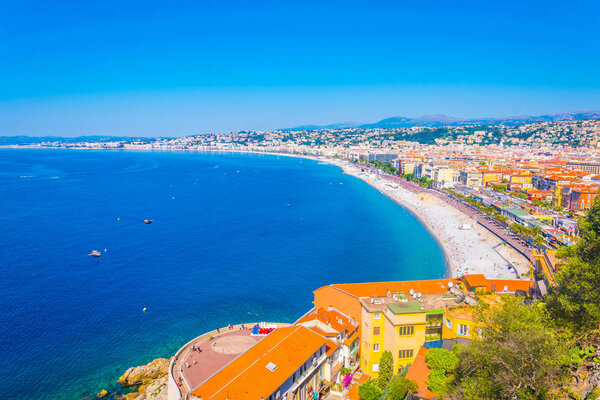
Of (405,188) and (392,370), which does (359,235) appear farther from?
(405,188)

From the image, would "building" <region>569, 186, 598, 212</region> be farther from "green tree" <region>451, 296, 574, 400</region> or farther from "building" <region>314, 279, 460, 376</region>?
"green tree" <region>451, 296, 574, 400</region>

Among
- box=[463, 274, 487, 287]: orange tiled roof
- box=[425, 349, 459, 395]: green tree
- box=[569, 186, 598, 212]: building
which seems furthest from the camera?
box=[569, 186, 598, 212]: building

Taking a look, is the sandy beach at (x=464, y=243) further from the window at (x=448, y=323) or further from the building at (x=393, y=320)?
the window at (x=448, y=323)

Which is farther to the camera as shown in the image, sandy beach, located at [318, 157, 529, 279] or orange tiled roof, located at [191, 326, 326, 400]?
sandy beach, located at [318, 157, 529, 279]

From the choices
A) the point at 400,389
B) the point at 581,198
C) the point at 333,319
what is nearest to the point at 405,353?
the point at 400,389

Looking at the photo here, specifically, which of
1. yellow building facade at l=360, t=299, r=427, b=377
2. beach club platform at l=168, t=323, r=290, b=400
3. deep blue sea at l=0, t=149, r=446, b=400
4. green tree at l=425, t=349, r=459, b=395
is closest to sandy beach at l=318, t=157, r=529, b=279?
deep blue sea at l=0, t=149, r=446, b=400

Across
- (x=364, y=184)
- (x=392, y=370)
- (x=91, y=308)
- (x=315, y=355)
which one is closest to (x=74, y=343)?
(x=91, y=308)

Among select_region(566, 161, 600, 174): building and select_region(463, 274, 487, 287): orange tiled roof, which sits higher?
select_region(463, 274, 487, 287): orange tiled roof
